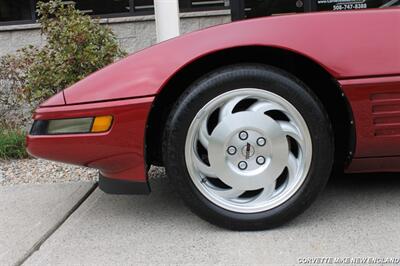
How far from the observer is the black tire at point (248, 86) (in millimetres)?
2816

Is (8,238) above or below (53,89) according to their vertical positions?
below

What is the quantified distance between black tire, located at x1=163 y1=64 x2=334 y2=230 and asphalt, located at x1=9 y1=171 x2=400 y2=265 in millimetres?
109

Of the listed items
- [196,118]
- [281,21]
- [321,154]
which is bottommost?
[321,154]

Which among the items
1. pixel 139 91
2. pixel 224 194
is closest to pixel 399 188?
pixel 224 194

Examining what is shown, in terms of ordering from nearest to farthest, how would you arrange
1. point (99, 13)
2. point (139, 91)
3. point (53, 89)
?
point (139, 91) < point (53, 89) < point (99, 13)

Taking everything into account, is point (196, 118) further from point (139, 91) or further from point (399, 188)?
point (399, 188)

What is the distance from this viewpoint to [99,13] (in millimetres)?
7434

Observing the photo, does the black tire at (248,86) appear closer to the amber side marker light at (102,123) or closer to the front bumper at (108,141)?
the front bumper at (108,141)

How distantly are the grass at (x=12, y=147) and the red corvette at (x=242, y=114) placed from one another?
80.9 inches

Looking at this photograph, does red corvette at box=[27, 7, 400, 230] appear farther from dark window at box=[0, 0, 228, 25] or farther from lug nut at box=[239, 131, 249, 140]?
dark window at box=[0, 0, 228, 25]

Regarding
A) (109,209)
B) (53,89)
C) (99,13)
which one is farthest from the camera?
(99,13)

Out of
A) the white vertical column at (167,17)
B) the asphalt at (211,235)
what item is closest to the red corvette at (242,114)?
the asphalt at (211,235)

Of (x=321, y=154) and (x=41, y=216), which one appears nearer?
(x=321, y=154)

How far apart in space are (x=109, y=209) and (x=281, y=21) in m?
1.61
